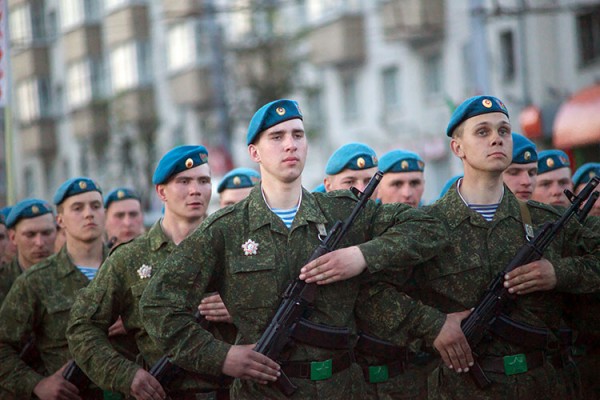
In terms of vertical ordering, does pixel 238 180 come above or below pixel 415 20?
below

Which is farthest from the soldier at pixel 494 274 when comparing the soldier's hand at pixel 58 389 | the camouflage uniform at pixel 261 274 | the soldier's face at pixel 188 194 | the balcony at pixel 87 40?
the balcony at pixel 87 40

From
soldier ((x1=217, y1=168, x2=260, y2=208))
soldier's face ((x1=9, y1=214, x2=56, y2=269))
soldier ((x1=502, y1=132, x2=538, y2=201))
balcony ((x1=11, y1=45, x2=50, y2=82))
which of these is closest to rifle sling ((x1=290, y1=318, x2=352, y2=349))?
soldier ((x1=502, y1=132, x2=538, y2=201))

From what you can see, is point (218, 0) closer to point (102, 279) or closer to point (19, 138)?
point (19, 138)

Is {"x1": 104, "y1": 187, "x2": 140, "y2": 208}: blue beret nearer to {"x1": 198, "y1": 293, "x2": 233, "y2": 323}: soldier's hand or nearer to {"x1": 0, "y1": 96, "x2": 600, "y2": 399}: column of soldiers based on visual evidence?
{"x1": 0, "y1": 96, "x2": 600, "y2": 399}: column of soldiers

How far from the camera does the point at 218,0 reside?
123 feet

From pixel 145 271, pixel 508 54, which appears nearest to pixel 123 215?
pixel 145 271

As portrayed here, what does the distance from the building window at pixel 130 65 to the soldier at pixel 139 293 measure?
33.2 metres

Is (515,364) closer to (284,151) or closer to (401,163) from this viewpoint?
(284,151)

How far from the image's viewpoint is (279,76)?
3036 cm

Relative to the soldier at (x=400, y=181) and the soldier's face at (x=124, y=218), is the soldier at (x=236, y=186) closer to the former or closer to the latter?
the soldier's face at (x=124, y=218)

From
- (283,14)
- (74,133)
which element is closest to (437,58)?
(283,14)

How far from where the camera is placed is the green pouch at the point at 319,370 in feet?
19.9

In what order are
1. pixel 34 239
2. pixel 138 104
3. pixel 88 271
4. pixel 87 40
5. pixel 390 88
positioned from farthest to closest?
pixel 87 40 → pixel 138 104 → pixel 390 88 → pixel 34 239 → pixel 88 271

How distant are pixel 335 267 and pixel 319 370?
0.54 metres
